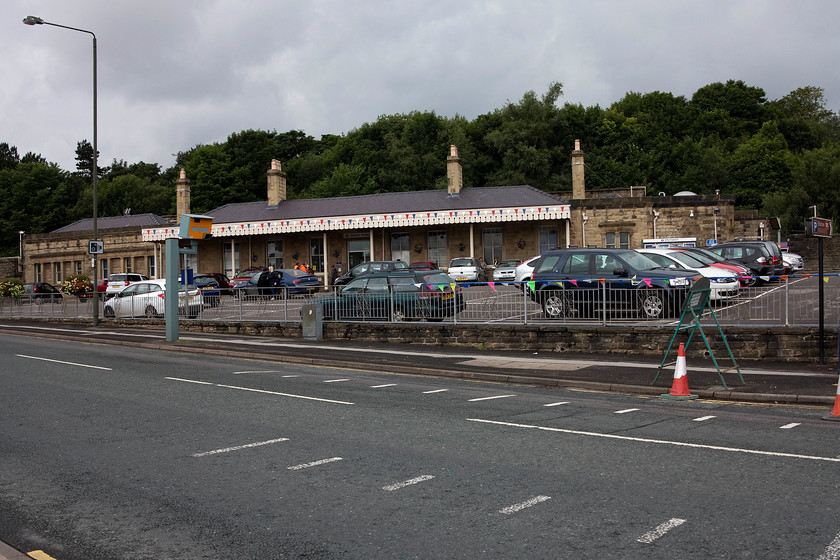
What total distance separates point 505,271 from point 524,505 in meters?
32.9

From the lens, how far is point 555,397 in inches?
448

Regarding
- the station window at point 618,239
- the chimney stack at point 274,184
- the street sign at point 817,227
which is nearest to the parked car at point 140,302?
the street sign at point 817,227

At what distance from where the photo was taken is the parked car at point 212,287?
24078mm

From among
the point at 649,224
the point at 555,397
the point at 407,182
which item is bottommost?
the point at 555,397

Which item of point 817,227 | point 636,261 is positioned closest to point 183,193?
point 636,261

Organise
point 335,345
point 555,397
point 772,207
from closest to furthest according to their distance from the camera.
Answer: point 555,397 < point 335,345 < point 772,207

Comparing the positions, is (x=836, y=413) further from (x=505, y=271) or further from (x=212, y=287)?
(x=212, y=287)

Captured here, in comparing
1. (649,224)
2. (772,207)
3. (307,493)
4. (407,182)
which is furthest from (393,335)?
(407,182)

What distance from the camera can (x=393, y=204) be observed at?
45.3 meters

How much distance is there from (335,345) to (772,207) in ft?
152

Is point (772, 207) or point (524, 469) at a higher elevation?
point (772, 207)

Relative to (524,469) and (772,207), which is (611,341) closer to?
(524,469)

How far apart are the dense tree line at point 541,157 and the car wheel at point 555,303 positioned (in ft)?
148

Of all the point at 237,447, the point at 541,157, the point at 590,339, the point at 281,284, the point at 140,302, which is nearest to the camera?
the point at 237,447
